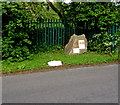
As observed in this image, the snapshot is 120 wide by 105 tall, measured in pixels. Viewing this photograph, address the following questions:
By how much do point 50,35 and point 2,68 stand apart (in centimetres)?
415

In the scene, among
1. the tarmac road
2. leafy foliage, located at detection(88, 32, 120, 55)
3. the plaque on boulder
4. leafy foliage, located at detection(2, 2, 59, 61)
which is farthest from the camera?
leafy foliage, located at detection(88, 32, 120, 55)

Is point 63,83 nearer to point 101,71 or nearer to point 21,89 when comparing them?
point 21,89

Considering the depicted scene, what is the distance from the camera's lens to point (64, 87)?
4766 millimetres

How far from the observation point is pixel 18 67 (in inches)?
A: 256

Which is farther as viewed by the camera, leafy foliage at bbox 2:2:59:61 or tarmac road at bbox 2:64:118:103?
leafy foliage at bbox 2:2:59:61

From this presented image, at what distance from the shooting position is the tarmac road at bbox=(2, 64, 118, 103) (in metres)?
4.07

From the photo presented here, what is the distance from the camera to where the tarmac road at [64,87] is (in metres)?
4.07

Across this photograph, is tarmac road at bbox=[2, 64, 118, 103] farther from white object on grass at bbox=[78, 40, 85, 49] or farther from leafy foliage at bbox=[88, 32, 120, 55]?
leafy foliage at bbox=[88, 32, 120, 55]

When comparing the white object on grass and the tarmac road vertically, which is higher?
the white object on grass

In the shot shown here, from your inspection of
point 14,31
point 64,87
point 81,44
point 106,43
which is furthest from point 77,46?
point 64,87

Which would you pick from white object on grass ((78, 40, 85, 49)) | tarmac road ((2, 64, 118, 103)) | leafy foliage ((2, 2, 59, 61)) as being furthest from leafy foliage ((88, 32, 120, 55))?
leafy foliage ((2, 2, 59, 61))

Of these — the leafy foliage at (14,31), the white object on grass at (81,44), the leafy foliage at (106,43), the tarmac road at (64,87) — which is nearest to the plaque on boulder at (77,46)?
the white object on grass at (81,44)

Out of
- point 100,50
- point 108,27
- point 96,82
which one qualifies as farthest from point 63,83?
point 108,27

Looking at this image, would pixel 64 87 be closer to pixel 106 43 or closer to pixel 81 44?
pixel 81 44
